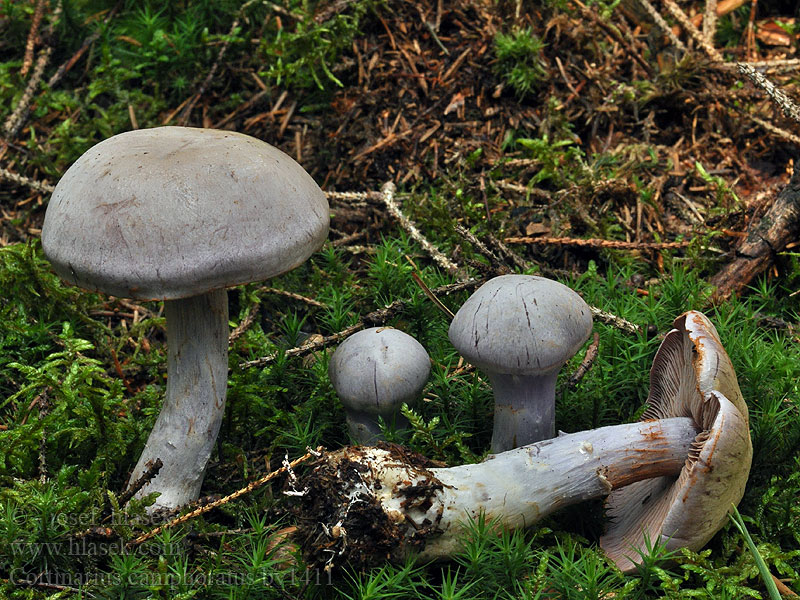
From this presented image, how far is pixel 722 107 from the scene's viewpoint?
4.14 metres

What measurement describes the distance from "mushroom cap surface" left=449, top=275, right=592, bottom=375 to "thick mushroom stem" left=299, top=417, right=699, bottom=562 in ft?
0.95

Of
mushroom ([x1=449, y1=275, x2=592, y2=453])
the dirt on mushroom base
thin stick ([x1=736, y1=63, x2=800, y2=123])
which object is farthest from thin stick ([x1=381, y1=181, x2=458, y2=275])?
thin stick ([x1=736, y1=63, x2=800, y2=123])

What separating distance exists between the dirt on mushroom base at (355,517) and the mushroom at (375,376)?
1.20 feet

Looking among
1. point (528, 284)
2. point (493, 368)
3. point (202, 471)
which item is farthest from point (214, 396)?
point (528, 284)

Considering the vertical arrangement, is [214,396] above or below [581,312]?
below

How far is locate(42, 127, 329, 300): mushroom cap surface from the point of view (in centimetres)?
201

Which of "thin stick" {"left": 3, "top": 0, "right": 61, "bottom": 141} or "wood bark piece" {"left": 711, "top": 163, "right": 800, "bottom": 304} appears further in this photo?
"thin stick" {"left": 3, "top": 0, "right": 61, "bottom": 141}

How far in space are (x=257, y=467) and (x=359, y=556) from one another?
785 millimetres

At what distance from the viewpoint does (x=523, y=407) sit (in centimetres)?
247

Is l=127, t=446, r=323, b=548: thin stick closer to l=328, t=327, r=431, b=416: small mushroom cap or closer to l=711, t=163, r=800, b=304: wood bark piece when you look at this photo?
l=328, t=327, r=431, b=416: small mushroom cap

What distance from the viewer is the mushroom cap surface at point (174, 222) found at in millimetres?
2006

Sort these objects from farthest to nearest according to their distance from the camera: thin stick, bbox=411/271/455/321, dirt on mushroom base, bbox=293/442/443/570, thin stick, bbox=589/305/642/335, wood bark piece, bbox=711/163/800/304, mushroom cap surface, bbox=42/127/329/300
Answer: wood bark piece, bbox=711/163/800/304, thin stick, bbox=411/271/455/321, thin stick, bbox=589/305/642/335, dirt on mushroom base, bbox=293/442/443/570, mushroom cap surface, bbox=42/127/329/300

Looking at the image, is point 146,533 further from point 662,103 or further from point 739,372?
point 662,103

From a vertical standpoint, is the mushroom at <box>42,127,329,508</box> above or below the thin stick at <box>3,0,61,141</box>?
above
